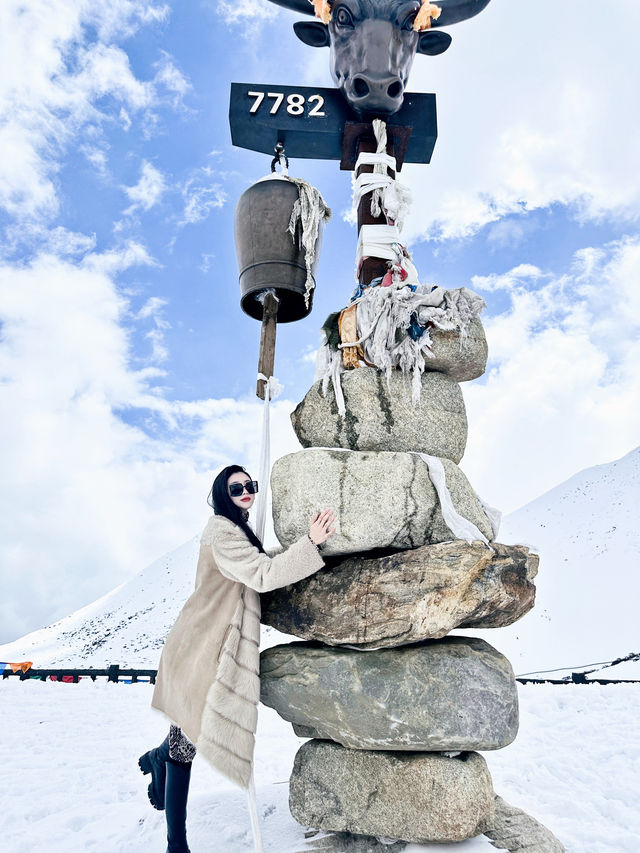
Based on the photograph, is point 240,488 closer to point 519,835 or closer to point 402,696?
point 402,696

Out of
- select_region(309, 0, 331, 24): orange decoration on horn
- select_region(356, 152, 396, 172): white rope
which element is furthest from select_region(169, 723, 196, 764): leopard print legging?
select_region(309, 0, 331, 24): orange decoration on horn

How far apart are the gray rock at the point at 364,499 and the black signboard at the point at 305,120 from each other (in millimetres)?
2379

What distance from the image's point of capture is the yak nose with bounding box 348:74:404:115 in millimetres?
4094

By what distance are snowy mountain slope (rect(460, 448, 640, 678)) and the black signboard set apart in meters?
7.83

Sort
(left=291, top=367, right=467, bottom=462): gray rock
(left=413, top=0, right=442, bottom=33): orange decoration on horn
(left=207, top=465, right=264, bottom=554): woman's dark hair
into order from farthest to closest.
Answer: (left=413, top=0, right=442, bottom=33): orange decoration on horn, (left=291, top=367, right=467, bottom=462): gray rock, (left=207, top=465, right=264, bottom=554): woman's dark hair

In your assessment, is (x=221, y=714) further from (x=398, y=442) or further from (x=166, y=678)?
(x=398, y=442)

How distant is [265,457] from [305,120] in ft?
7.97

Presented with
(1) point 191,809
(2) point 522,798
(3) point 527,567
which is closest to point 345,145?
(3) point 527,567

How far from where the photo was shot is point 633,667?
11.3 m

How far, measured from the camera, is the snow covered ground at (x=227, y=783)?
375 cm

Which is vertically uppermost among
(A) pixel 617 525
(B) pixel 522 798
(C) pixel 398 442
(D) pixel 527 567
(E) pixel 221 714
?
(A) pixel 617 525

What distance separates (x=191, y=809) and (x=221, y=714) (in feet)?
4.82

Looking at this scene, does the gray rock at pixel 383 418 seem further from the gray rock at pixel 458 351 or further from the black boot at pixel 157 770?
the black boot at pixel 157 770

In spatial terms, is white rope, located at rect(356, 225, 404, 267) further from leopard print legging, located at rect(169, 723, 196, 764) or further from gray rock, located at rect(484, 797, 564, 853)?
gray rock, located at rect(484, 797, 564, 853)
